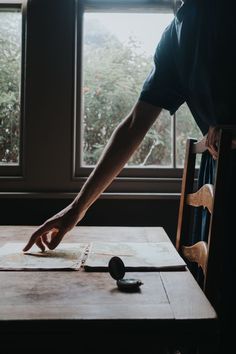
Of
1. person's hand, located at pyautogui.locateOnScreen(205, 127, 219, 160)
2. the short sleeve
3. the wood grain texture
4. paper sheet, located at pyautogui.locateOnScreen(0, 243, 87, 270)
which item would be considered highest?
the short sleeve

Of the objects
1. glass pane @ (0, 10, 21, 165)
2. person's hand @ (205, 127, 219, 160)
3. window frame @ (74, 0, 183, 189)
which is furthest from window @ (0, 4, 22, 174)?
person's hand @ (205, 127, 219, 160)

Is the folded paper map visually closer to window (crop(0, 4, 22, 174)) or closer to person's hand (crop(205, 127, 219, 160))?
person's hand (crop(205, 127, 219, 160))

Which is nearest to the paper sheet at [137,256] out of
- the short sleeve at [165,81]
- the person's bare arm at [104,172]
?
the person's bare arm at [104,172]

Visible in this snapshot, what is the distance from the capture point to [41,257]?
3.56 feet

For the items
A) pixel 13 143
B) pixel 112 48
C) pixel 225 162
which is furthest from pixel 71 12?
pixel 225 162

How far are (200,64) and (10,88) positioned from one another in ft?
4.04

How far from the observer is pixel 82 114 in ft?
6.93

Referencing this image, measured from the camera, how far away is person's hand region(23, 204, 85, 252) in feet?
3.74

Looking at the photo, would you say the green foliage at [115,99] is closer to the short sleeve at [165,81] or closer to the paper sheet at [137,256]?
the short sleeve at [165,81]

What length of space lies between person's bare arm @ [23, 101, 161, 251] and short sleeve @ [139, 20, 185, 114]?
0.12 ft

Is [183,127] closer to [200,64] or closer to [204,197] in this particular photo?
[200,64]

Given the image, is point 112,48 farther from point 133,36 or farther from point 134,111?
point 134,111

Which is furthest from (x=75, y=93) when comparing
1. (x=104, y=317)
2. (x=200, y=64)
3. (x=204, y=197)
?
(x=104, y=317)

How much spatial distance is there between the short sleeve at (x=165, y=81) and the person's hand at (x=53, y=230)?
0.52 metres
